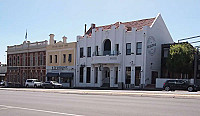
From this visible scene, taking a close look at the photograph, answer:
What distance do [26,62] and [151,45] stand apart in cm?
2823

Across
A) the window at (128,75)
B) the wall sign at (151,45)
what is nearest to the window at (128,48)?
the window at (128,75)

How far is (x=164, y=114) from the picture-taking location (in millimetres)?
10203

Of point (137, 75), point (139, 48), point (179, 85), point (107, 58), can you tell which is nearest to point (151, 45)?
point (139, 48)

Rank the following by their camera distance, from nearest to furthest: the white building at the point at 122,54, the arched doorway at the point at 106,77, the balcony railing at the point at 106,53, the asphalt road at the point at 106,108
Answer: the asphalt road at the point at 106,108 → the white building at the point at 122,54 → the balcony railing at the point at 106,53 → the arched doorway at the point at 106,77

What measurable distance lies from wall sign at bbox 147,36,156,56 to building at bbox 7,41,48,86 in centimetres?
2147

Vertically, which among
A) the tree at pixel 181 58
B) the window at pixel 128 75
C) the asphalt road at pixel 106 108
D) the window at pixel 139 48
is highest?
the window at pixel 139 48

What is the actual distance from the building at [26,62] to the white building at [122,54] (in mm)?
9835

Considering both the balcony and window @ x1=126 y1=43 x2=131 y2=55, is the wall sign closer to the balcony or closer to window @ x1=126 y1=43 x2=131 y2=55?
window @ x1=126 y1=43 x2=131 y2=55

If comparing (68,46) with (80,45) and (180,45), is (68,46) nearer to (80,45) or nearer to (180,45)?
(80,45)

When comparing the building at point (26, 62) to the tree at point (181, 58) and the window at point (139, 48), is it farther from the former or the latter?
the tree at point (181, 58)

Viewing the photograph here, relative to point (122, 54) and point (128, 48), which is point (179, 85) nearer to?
point (128, 48)

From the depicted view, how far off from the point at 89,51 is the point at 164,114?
34415 mm

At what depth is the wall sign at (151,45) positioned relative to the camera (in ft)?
125

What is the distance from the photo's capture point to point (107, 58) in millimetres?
39844
